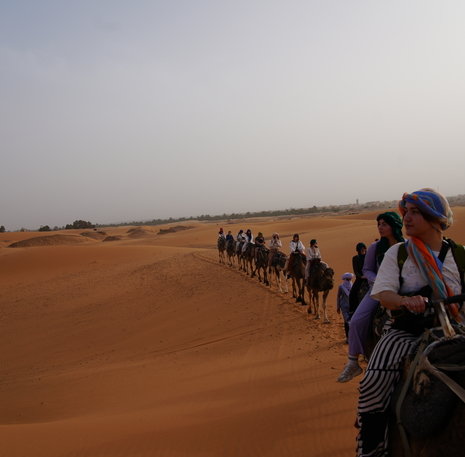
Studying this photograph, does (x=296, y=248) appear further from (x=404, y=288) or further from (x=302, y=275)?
(x=404, y=288)

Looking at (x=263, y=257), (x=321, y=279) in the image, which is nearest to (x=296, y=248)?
(x=321, y=279)

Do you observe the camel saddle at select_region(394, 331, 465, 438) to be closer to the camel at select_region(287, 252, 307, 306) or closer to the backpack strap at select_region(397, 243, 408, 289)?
the backpack strap at select_region(397, 243, 408, 289)

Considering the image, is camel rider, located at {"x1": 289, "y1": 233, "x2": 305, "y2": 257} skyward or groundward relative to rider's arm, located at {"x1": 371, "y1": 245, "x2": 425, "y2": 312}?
groundward

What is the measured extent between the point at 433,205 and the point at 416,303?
2.34ft

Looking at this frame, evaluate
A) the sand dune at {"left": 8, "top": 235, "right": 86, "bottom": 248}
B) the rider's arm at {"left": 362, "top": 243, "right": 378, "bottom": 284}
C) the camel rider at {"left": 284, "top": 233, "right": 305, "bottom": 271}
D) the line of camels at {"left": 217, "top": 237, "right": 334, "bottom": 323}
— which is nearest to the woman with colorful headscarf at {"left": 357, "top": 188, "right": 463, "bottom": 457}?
the rider's arm at {"left": 362, "top": 243, "right": 378, "bottom": 284}

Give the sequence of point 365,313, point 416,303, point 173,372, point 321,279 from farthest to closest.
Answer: point 321,279 < point 173,372 < point 365,313 < point 416,303

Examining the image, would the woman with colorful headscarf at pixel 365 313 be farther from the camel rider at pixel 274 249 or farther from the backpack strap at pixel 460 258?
the camel rider at pixel 274 249

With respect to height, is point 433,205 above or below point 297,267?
above

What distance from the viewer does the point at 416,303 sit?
2627 millimetres

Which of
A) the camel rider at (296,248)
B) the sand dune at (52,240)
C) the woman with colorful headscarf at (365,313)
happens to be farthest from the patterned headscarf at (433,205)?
the sand dune at (52,240)

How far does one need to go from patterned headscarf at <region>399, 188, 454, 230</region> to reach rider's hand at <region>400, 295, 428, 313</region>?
592 mm

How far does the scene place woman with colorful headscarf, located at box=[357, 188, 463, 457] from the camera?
9.18 feet

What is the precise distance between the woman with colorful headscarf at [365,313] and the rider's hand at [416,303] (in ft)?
4.96

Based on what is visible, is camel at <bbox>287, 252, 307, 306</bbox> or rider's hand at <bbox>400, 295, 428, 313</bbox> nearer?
rider's hand at <bbox>400, 295, 428, 313</bbox>
